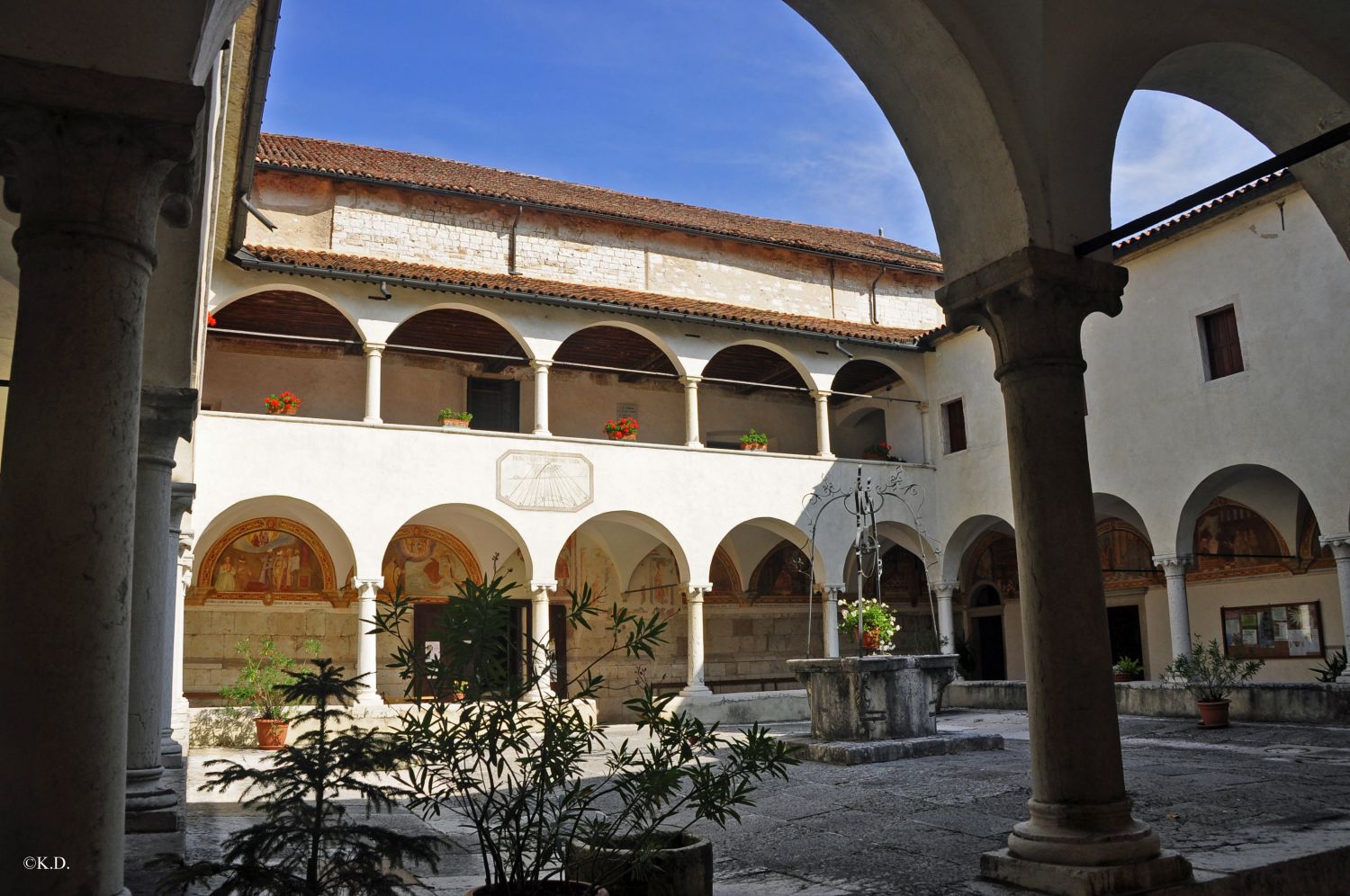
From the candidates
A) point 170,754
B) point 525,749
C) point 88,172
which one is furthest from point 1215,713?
point 88,172

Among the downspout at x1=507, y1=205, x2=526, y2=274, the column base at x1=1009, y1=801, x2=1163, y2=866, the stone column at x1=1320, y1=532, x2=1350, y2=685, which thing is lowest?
the column base at x1=1009, y1=801, x2=1163, y2=866

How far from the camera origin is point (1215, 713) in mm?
11742

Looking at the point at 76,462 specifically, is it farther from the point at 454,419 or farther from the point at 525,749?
the point at 454,419

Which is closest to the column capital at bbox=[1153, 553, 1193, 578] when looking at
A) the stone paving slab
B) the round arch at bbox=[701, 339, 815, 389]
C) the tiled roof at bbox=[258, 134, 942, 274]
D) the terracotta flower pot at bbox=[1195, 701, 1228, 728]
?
the terracotta flower pot at bbox=[1195, 701, 1228, 728]

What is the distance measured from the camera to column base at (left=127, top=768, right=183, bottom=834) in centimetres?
549

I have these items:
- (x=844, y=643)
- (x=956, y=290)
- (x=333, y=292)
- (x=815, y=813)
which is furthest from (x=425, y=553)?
(x=956, y=290)

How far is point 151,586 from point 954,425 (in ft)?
52.5

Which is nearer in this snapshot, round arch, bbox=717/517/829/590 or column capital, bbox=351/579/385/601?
column capital, bbox=351/579/385/601

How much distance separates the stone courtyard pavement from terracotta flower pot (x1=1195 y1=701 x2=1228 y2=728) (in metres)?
0.97

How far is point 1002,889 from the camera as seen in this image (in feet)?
12.9

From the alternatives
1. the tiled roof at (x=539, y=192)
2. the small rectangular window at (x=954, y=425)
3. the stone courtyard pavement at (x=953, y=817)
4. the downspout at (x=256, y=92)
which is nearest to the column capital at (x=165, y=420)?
Answer: the stone courtyard pavement at (x=953, y=817)

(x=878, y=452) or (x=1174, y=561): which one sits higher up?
(x=878, y=452)

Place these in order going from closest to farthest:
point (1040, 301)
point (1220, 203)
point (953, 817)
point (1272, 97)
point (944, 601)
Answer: point (1040, 301) < point (1272, 97) < point (953, 817) < point (1220, 203) < point (944, 601)

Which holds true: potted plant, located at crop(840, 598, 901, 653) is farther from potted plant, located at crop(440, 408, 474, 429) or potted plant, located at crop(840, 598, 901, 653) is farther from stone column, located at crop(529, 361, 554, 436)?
potted plant, located at crop(440, 408, 474, 429)
